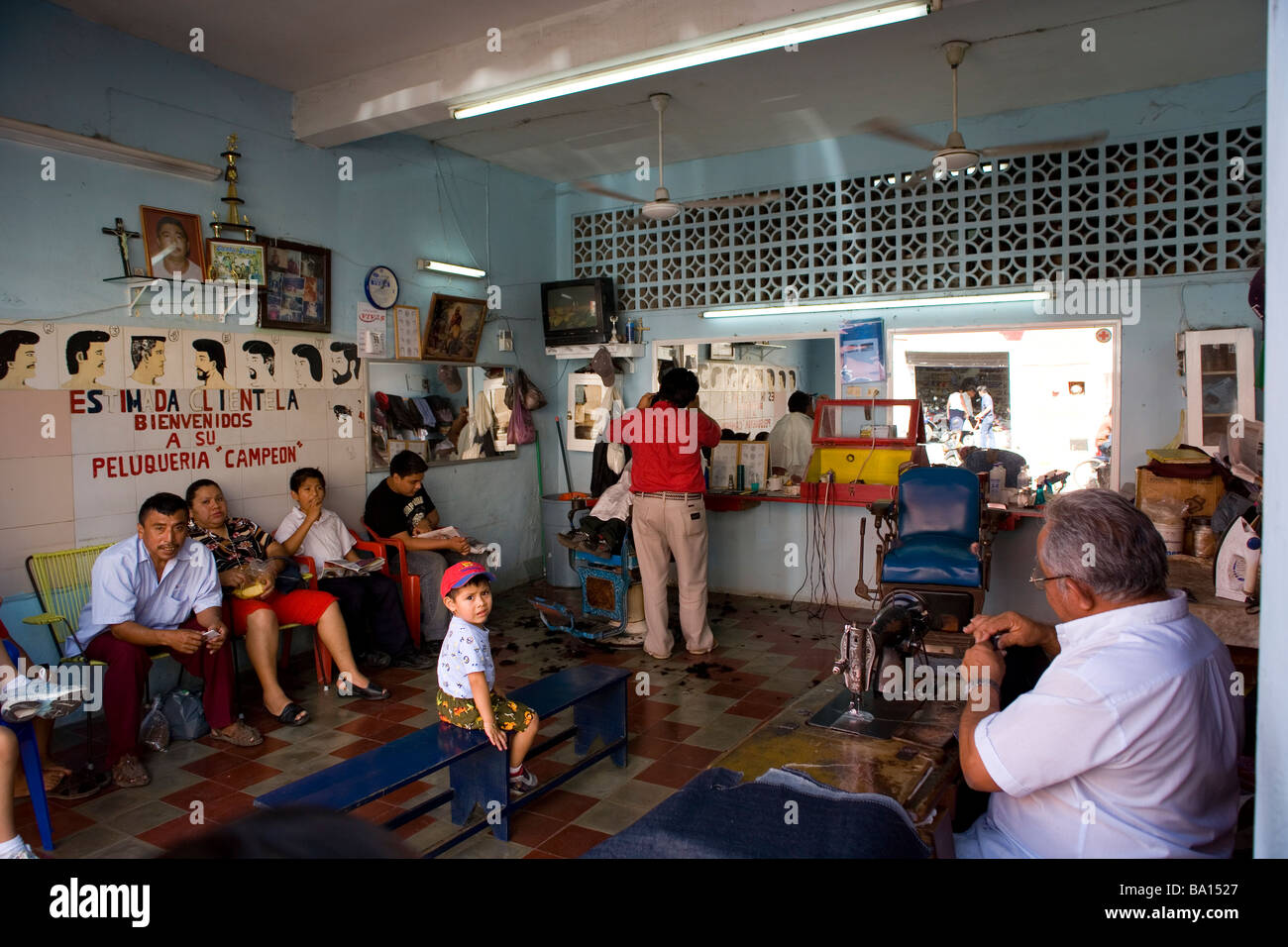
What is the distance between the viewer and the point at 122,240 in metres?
4.89

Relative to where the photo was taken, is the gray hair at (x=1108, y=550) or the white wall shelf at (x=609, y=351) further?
the white wall shelf at (x=609, y=351)

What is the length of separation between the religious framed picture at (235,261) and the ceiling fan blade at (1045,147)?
194 inches

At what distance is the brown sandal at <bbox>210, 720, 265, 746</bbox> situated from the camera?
14.5 ft

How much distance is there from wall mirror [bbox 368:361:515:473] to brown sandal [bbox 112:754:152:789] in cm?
281

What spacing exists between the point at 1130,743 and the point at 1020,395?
861cm

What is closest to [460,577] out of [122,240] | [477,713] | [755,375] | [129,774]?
[477,713]

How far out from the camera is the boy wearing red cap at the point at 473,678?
134 inches

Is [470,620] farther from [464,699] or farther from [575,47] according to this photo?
[575,47]

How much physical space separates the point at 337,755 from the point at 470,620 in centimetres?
134

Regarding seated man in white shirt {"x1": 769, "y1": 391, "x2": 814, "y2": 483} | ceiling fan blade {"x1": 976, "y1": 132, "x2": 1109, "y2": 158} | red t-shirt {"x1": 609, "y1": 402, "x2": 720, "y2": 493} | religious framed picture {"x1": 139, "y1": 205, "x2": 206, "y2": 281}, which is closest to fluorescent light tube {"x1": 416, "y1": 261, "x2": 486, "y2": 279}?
religious framed picture {"x1": 139, "y1": 205, "x2": 206, "y2": 281}

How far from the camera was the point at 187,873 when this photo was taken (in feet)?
2.58

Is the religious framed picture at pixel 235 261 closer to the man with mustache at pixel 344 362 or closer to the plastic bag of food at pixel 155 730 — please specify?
the man with mustache at pixel 344 362

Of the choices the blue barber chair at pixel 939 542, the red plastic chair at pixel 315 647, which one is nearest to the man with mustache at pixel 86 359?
the red plastic chair at pixel 315 647

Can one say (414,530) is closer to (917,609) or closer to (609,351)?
(609,351)
